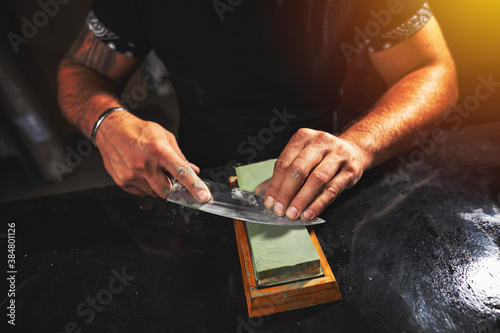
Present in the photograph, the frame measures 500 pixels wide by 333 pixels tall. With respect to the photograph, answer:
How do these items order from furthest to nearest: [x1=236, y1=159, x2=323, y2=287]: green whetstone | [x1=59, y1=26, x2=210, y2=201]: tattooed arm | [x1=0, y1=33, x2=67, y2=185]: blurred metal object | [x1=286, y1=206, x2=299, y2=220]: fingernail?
[x1=0, y1=33, x2=67, y2=185]: blurred metal object < [x1=59, y1=26, x2=210, y2=201]: tattooed arm < [x1=286, y1=206, x2=299, y2=220]: fingernail < [x1=236, y1=159, x2=323, y2=287]: green whetstone

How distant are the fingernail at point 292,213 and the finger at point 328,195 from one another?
22 mm

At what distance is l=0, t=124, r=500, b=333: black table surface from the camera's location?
0.65 m

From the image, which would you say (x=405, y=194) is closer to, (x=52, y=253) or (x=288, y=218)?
(x=288, y=218)

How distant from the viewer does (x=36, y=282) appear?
792 millimetres

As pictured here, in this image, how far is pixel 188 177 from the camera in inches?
32.8

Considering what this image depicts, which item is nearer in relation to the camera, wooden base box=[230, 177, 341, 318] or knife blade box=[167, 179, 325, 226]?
wooden base box=[230, 177, 341, 318]

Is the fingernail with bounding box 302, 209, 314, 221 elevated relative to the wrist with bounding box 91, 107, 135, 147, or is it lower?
elevated

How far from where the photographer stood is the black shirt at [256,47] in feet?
3.69

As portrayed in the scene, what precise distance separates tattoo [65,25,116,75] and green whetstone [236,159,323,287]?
1.07 metres

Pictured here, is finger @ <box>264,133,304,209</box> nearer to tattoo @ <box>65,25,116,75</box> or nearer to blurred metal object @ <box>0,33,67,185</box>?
tattoo @ <box>65,25,116,75</box>

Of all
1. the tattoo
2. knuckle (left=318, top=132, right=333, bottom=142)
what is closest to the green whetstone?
knuckle (left=318, top=132, right=333, bottom=142)

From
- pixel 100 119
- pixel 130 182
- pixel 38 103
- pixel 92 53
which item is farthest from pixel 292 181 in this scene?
pixel 38 103

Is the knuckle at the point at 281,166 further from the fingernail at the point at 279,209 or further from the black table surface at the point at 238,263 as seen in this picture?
the black table surface at the point at 238,263

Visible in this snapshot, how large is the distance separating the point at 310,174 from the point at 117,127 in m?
0.68
